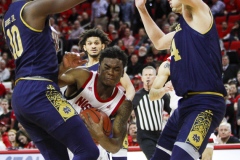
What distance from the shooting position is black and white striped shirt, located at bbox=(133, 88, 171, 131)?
28.0 ft

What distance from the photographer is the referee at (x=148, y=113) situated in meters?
8.45

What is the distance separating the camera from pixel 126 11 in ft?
54.1

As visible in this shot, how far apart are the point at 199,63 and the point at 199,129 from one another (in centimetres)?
52

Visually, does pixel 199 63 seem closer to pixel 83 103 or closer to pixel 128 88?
pixel 83 103

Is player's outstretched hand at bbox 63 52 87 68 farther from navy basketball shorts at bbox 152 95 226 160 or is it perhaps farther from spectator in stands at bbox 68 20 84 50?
spectator in stands at bbox 68 20 84 50

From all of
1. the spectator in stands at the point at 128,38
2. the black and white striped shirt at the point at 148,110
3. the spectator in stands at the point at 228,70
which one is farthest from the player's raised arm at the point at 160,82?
the spectator in stands at the point at 128,38

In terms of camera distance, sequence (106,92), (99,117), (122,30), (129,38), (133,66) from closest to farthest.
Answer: (99,117)
(106,92)
(133,66)
(129,38)
(122,30)

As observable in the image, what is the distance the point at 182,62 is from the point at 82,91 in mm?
1070

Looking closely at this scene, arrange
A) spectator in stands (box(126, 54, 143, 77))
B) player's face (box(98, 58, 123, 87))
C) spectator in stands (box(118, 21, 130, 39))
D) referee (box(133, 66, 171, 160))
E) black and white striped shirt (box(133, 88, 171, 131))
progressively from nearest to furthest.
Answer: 1. player's face (box(98, 58, 123, 87))
2. referee (box(133, 66, 171, 160))
3. black and white striped shirt (box(133, 88, 171, 131))
4. spectator in stands (box(126, 54, 143, 77))
5. spectator in stands (box(118, 21, 130, 39))

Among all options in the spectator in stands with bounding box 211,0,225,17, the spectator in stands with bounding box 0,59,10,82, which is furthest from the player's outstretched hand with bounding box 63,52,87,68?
the spectator in stands with bounding box 211,0,225,17

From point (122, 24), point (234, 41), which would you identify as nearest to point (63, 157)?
point (234, 41)

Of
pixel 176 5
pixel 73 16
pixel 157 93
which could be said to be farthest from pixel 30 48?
pixel 73 16

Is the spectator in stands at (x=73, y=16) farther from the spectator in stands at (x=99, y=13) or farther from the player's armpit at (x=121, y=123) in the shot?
the player's armpit at (x=121, y=123)

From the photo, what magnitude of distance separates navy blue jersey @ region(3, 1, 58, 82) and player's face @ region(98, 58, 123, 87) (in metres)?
0.67
